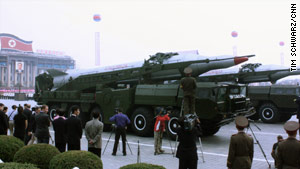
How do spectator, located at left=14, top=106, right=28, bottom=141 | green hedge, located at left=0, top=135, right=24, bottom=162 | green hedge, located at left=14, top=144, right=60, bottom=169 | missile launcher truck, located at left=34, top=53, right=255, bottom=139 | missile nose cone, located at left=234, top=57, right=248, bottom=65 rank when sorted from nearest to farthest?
1. green hedge, located at left=14, top=144, right=60, bottom=169
2. green hedge, located at left=0, top=135, right=24, bottom=162
3. spectator, located at left=14, top=106, right=28, bottom=141
4. missile launcher truck, located at left=34, top=53, right=255, bottom=139
5. missile nose cone, located at left=234, top=57, right=248, bottom=65

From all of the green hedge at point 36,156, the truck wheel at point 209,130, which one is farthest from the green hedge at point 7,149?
the truck wheel at point 209,130

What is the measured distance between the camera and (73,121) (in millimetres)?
6449

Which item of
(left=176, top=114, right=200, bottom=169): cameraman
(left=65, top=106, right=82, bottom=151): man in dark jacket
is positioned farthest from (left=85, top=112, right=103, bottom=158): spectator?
(left=176, top=114, right=200, bottom=169): cameraman

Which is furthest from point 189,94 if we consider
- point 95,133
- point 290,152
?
point 290,152

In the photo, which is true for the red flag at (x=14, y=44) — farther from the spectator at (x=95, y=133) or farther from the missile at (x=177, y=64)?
the spectator at (x=95, y=133)

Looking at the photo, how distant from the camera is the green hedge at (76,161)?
14.3 feet

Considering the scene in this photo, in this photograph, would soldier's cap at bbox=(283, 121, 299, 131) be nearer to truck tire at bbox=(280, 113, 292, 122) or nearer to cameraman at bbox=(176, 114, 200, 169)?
cameraman at bbox=(176, 114, 200, 169)

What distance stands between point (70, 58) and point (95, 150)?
11187cm

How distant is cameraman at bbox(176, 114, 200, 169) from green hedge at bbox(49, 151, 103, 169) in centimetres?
126

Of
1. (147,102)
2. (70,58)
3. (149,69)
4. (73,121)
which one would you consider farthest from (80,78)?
(70,58)

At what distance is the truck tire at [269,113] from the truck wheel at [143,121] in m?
6.67

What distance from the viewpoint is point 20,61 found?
318 ft

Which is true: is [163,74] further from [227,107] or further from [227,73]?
[227,73]

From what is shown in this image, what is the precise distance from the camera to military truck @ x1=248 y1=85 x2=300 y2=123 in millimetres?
14523
